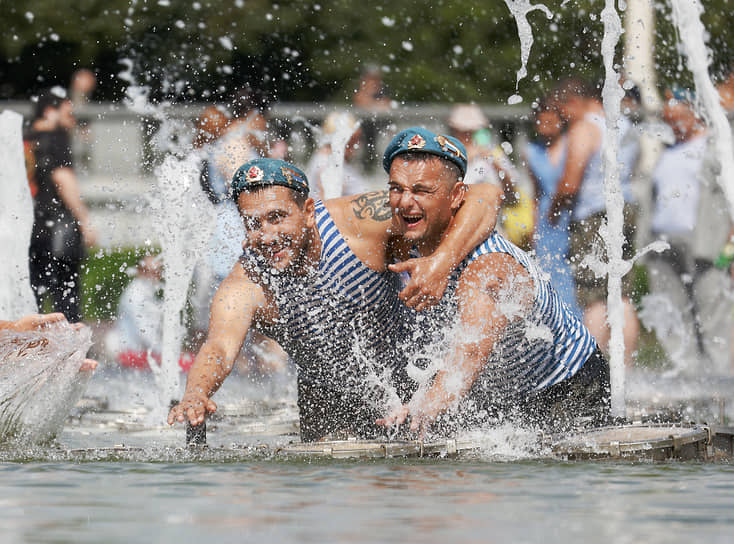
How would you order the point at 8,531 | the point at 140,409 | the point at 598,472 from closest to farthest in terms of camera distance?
the point at 8,531, the point at 598,472, the point at 140,409

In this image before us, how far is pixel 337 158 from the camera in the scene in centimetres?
1291

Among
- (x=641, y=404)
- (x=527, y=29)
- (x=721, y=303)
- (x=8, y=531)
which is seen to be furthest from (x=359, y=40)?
(x=8, y=531)

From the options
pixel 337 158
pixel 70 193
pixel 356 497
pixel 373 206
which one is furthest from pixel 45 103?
pixel 356 497

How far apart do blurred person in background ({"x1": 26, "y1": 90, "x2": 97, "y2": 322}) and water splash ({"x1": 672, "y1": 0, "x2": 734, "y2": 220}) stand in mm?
4657

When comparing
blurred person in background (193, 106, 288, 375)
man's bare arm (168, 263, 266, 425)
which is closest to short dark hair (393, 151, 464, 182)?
man's bare arm (168, 263, 266, 425)

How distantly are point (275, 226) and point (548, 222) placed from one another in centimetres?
529

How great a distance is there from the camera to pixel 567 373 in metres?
5.84

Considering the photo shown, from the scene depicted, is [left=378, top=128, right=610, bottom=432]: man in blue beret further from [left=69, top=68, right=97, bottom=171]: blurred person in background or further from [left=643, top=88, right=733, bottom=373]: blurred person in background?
[left=69, top=68, right=97, bottom=171]: blurred person in background

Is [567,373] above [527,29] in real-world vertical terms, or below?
below

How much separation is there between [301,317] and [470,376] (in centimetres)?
82

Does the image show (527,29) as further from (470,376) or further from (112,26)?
(470,376)

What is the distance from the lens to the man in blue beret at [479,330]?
539cm

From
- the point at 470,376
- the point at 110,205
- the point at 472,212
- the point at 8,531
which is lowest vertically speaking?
the point at 8,531

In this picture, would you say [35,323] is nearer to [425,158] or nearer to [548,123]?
[425,158]
